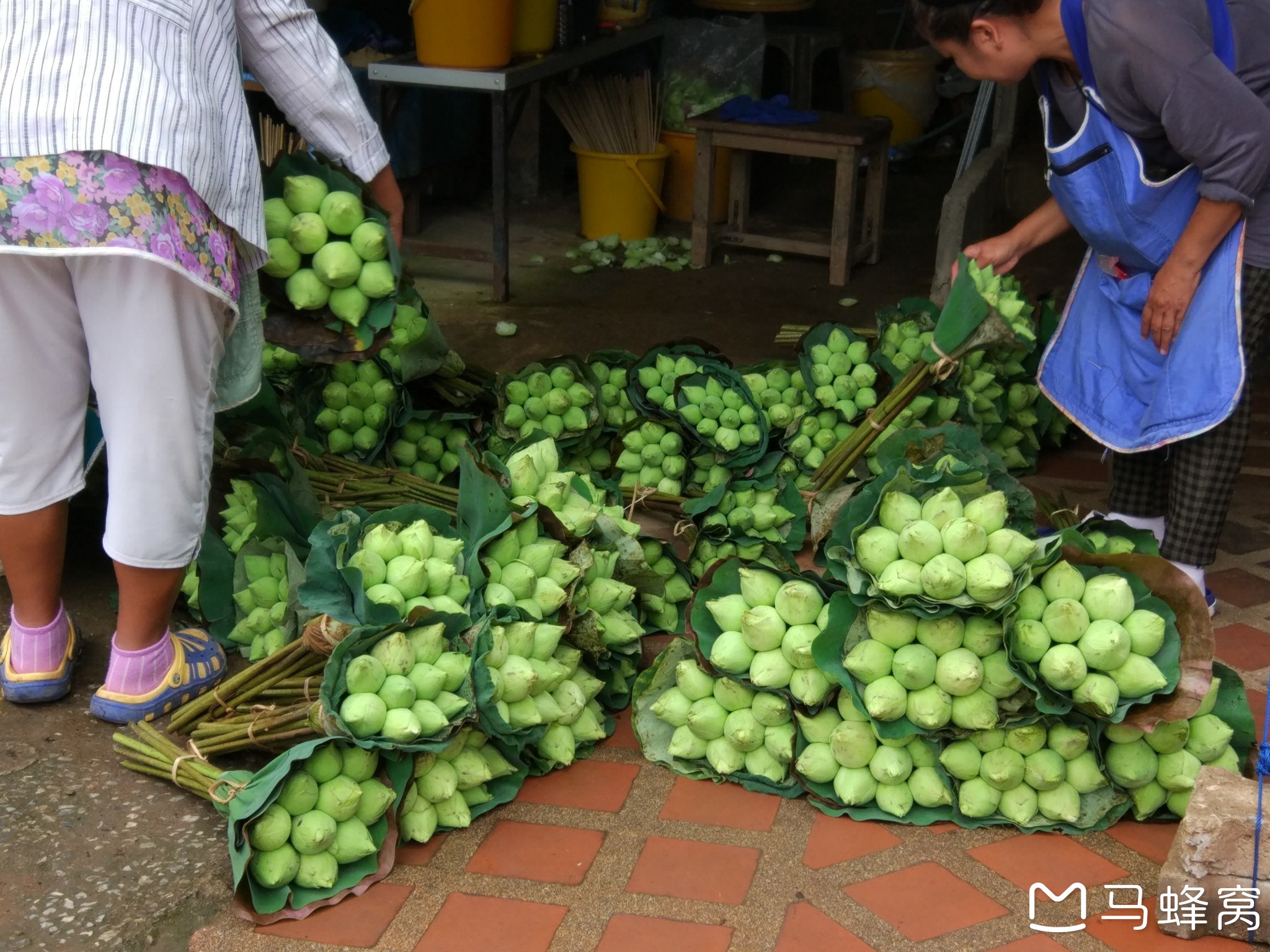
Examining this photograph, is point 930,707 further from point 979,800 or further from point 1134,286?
point 1134,286

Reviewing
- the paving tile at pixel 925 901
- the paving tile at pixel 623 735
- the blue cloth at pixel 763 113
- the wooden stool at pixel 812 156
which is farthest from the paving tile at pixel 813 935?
the blue cloth at pixel 763 113

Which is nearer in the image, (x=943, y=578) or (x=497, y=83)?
(x=943, y=578)

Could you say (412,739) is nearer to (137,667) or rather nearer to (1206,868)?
(137,667)

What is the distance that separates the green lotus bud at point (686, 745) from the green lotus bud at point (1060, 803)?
1.82 feet

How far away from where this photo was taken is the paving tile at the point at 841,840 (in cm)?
198

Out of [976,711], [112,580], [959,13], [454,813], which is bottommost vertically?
[112,580]

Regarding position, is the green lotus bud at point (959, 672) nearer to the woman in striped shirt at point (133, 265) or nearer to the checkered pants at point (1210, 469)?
the checkered pants at point (1210, 469)

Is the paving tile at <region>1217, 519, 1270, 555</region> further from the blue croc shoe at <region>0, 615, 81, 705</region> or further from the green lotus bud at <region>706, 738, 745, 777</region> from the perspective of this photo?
the blue croc shoe at <region>0, 615, 81, 705</region>

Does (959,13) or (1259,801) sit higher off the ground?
(959,13)

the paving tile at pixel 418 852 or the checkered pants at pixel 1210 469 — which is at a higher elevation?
the checkered pants at pixel 1210 469

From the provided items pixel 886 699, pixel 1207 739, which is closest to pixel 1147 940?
pixel 1207 739

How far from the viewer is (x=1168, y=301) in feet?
7.78

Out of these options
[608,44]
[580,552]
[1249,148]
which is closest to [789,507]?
[580,552]

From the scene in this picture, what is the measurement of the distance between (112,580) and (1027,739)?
2.01 metres
